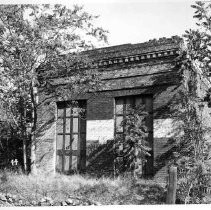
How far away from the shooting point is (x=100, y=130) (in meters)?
15.7

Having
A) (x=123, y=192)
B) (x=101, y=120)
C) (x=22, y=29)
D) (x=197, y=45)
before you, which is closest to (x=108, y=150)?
(x=101, y=120)

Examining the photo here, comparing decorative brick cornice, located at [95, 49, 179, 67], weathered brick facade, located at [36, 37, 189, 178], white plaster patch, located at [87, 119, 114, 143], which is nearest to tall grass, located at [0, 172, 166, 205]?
weathered brick facade, located at [36, 37, 189, 178]

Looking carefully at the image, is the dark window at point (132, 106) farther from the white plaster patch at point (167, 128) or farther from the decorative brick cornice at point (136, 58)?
the decorative brick cornice at point (136, 58)

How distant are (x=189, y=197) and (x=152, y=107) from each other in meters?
4.70

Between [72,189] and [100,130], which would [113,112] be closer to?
[100,130]

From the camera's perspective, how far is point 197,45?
991 centimetres

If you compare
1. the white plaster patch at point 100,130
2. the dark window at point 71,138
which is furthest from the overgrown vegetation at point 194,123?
the dark window at point 71,138

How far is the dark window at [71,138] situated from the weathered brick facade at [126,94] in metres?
0.28

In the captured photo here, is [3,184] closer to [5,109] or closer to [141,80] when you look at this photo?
[5,109]

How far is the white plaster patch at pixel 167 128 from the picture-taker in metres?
14.1

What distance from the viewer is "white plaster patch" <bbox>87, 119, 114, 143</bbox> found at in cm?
1552

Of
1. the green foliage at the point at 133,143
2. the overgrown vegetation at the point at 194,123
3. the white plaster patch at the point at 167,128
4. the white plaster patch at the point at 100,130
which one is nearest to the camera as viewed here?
the overgrown vegetation at the point at 194,123

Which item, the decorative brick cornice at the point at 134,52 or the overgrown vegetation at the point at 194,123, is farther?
the decorative brick cornice at the point at 134,52

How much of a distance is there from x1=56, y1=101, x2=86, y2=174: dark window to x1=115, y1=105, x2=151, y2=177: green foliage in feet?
6.16
